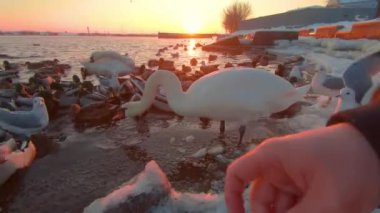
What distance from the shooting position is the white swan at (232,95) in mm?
4785

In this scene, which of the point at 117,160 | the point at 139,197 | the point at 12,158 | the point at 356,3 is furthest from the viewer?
the point at 356,3

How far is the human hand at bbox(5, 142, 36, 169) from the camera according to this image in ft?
13.4

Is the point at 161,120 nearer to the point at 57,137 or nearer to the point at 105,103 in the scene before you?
the point at 105,103

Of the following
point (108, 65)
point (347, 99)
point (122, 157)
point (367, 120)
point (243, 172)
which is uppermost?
point (367, 120)

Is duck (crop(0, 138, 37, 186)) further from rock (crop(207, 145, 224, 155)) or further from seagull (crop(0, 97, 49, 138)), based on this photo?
rock (crop(207, 145, 224, 155))

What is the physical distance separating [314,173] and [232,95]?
3.99 m

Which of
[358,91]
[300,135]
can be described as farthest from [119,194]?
[358,91]

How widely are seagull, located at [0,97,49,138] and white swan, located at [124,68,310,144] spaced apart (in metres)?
2.39

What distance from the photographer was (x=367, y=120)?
33.1 inches

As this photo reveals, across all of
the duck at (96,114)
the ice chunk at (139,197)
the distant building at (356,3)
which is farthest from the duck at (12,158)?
the distant building at (356,3)

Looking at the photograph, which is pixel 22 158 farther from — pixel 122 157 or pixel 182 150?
pixel 182 150

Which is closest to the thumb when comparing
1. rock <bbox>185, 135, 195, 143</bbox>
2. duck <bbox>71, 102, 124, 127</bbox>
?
rock <bbox>185, 135, 195, 143</bbox>

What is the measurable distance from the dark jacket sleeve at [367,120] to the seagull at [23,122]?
5700 millimetres

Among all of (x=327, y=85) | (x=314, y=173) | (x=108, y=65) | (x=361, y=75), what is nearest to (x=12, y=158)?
(x=314, y=173)
